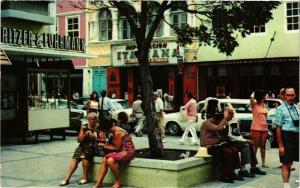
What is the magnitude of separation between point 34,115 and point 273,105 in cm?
809

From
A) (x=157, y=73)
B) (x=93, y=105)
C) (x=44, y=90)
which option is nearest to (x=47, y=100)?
(x=44, y=90)

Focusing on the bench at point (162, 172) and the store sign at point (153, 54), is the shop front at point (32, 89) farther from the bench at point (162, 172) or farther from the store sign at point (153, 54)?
the store sign at point (153, 54)

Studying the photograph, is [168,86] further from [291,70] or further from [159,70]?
[291,70]

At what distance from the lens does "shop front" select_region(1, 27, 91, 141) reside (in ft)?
56.0

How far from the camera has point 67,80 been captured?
60.0 feet

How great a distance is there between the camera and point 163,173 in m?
8.69

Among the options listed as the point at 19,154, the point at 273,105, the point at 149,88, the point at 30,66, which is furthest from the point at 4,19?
the point at 149,88

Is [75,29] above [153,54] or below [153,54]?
above

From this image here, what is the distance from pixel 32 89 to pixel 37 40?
1.68 metres

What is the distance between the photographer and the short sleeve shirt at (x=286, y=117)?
8.30m

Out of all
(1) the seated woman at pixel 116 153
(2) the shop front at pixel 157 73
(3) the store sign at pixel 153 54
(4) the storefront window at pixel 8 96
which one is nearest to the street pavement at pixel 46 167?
(1) the seated woman at pixel 116 153

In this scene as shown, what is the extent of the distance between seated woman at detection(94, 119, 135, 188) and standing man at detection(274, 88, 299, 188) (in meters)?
2.52

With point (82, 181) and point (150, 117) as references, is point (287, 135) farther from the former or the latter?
point (82, 181)

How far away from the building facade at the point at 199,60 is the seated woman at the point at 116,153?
54.6ft
